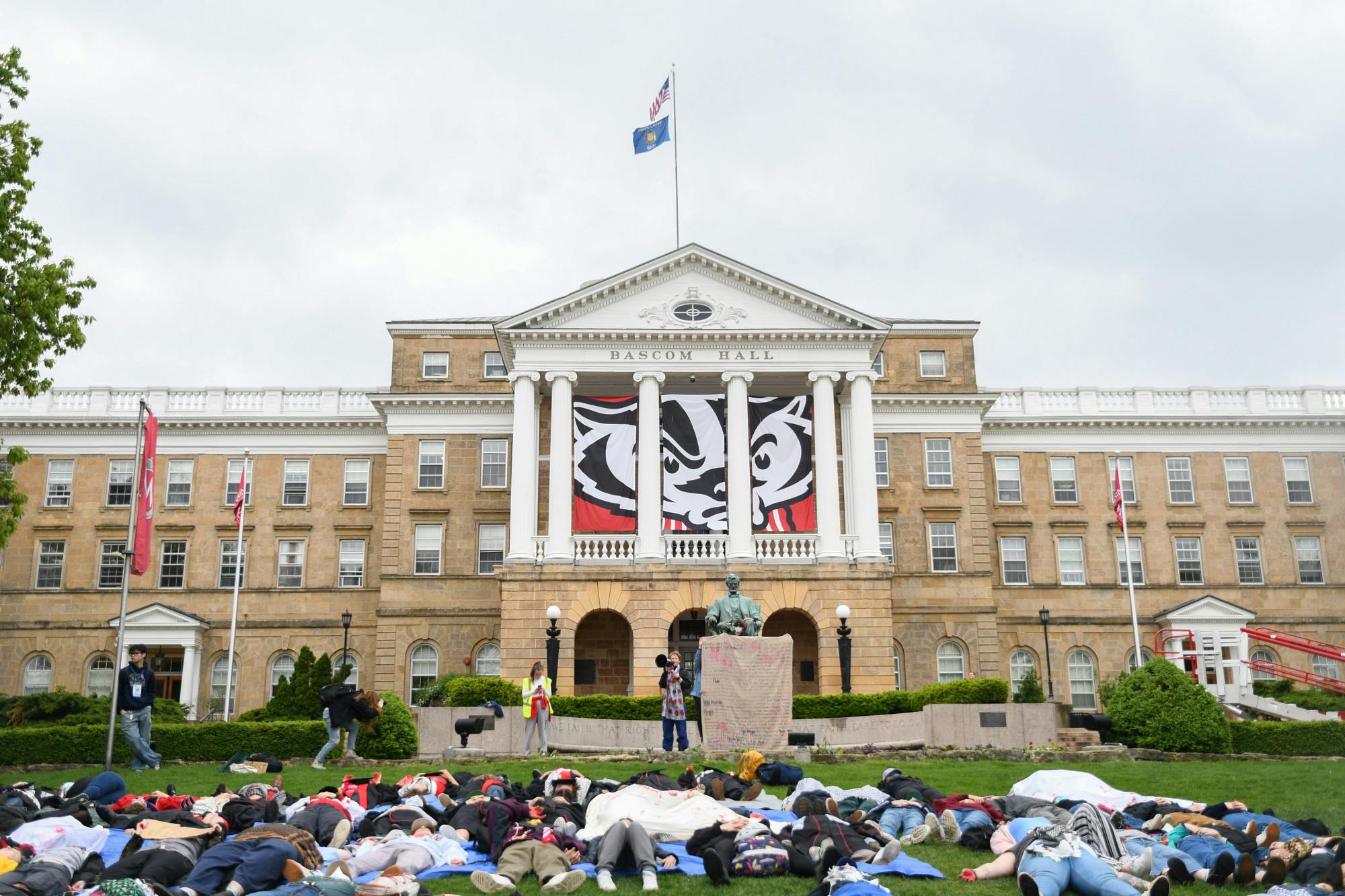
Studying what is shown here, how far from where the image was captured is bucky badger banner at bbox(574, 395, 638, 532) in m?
40.3

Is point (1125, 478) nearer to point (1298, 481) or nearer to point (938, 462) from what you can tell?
point (1298, 481)

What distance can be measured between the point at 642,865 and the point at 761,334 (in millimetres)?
32008

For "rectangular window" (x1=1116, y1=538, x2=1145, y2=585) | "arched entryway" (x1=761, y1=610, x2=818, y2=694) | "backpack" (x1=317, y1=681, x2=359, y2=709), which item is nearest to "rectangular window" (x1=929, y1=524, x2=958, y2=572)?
"arched entryway" (x1=761, y1=610, x2=818, y2=694)

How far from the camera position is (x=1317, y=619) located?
163 feet

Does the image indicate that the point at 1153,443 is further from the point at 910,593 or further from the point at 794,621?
the point at 794,621

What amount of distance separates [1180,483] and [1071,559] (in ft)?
19.5

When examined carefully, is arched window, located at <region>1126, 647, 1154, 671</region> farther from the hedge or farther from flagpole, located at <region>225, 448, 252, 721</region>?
flagpole, located at <region>225, 448, 252, 721</region>

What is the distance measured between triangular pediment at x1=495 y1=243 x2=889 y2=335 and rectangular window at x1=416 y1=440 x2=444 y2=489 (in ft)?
26.3

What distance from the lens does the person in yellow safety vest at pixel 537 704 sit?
2639 cm

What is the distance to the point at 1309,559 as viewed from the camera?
5047 centimetres

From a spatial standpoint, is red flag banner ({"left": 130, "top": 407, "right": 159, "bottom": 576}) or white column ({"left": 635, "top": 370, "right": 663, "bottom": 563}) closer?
red flag banner ({"left": 130, "top": 407, "right": 159, "bottom": 576})

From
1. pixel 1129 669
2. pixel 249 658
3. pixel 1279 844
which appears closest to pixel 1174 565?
pixel 1129 669

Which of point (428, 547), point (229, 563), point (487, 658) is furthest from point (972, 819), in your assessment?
point (229, 563)

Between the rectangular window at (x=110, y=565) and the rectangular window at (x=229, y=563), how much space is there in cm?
387
